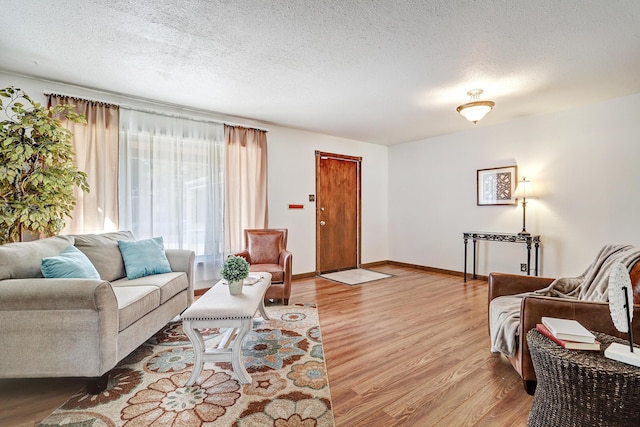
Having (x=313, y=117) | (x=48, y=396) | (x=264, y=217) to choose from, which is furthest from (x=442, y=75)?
(x=48, y=396)

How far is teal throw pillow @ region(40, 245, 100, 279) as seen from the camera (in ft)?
6.71

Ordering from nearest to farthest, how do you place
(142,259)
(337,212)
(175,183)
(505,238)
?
(142,259)
(175,183)
(505,238)
(337,212)

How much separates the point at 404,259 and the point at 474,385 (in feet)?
13.5

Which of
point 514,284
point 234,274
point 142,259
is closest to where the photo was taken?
point 234,274

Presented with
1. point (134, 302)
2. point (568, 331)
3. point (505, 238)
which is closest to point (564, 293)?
point (568, 331)

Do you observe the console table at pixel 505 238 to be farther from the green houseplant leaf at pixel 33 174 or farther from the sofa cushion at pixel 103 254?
the green houseplant leaf at pixel 33 174

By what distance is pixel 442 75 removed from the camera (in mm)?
2926

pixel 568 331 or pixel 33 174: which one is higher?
pixel 33 174

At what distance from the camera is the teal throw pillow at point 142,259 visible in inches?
110

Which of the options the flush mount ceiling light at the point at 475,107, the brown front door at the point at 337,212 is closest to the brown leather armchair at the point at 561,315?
the flush mount ceiling light at the point at 475,107

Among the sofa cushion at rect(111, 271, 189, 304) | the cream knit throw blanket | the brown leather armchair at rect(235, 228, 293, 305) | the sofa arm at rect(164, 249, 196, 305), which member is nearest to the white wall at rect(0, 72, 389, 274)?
the brown leather armchair at rect(235, 228, 293, 305)

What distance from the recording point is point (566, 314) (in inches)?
67.8

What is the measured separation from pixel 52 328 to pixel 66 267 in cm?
47

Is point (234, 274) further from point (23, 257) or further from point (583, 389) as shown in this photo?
point (583, 389)
